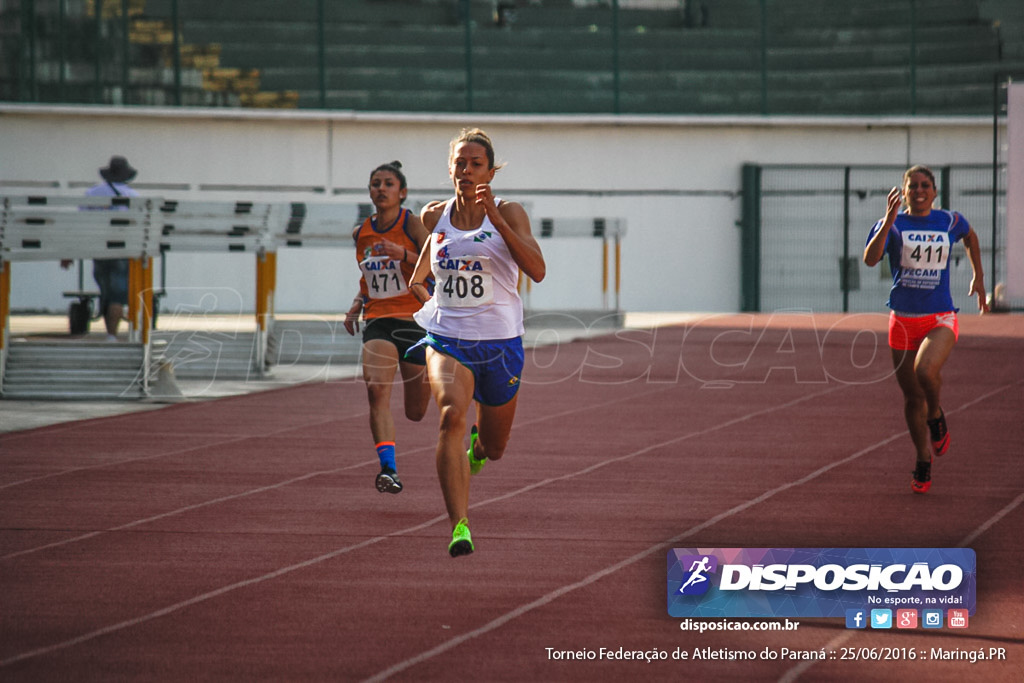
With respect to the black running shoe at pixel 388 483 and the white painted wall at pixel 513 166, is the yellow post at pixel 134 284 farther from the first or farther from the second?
the white painted wall at pixel 513 166

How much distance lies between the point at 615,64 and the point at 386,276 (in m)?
22.9

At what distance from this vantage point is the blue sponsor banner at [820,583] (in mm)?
5809

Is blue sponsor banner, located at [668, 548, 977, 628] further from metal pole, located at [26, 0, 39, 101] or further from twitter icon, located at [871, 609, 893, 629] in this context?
metal pole, located at [26, 0, 39, 101]

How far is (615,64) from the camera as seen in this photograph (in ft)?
102

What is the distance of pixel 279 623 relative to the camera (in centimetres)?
593

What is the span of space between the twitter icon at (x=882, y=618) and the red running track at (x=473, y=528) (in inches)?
2.6

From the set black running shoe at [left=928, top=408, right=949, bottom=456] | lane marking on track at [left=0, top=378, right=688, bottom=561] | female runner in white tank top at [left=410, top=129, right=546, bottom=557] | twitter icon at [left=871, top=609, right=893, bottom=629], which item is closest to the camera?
twitter icon at [left=871, top=609, right=893, bottom=629]

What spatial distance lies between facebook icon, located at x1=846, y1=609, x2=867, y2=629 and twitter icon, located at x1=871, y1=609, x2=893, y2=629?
0.04 meters

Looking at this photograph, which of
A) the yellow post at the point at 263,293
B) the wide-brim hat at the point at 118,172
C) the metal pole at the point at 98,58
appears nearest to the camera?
the yellow post at the point at 263,293

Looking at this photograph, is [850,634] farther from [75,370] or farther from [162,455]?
[75,370]

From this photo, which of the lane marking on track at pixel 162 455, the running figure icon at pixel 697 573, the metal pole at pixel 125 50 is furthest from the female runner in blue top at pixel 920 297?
the metal pole at pixel 125 50

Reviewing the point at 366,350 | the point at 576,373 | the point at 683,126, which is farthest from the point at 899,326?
the point at 683,126

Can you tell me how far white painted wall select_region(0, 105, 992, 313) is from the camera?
29.2m

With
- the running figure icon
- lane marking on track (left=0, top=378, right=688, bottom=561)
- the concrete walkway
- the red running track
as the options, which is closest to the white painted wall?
the concrete walkway
